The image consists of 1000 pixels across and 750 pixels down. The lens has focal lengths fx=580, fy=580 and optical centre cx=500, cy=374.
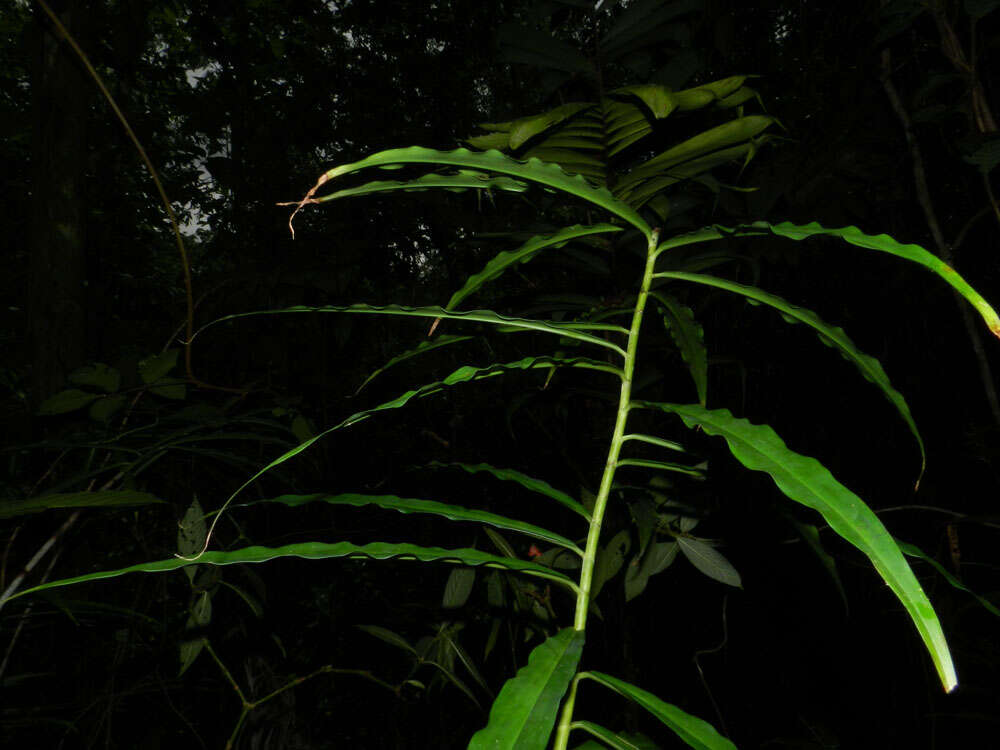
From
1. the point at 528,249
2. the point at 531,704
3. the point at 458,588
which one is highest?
the point at 528,249

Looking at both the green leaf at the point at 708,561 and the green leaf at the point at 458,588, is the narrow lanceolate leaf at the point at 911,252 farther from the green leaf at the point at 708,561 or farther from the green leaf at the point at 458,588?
the green leaf at the point at 458,588

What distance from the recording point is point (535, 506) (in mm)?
1188

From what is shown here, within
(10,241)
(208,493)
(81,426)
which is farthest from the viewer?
(10,241)

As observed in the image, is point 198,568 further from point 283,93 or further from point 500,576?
point 283,93

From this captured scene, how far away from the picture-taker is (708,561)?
68cm

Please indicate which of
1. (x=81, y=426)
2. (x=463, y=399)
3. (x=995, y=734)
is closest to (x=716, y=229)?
(x=81, y=426)

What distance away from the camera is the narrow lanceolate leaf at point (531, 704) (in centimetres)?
26

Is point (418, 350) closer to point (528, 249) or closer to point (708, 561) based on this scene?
point (528, 249)

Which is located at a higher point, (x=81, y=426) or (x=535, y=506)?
(x=81, y=426)

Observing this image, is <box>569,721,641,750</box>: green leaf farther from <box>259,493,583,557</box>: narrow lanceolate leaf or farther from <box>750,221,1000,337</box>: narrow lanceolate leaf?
<box>750,221,1000,337</box>: narrow lanceolate leaf

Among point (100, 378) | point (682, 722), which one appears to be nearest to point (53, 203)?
point (100, 378)

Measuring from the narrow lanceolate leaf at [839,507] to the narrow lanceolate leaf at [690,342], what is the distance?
70 mm

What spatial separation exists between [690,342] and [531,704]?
0.88 ft

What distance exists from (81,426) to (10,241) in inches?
49.6
